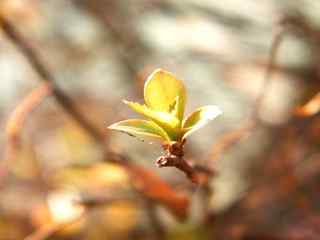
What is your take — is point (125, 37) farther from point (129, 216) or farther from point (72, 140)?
point (129, 216)

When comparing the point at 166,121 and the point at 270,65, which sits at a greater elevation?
the point at 270,65

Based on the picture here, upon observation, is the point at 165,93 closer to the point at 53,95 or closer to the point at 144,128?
the point at 144,128

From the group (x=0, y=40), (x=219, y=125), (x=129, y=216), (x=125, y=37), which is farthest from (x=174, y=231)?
(x=0, y=40)

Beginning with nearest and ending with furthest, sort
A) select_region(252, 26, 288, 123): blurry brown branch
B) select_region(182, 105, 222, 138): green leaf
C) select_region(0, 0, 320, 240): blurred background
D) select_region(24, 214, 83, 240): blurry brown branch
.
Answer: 1. select_region(182, 105, 222, 138): green leaf
2. select_region(252, 26, 288, 123): blurry brown branch
3. select_region(24, 214, 83, 240): blurry brown branch
4. select_region(0, 0, 320, 240): blurred background

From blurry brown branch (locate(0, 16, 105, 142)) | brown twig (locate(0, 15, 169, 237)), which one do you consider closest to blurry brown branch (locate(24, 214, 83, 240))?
brown twig (locate(0, 15, 169, 237))

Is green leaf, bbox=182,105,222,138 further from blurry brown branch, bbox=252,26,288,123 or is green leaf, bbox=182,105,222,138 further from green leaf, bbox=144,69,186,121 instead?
blurry brown branch, bbox=252,26,288,123

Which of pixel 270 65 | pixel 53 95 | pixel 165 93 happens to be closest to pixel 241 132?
pixel 270 65

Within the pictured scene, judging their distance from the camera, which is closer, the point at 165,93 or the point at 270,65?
the point at 165,93
